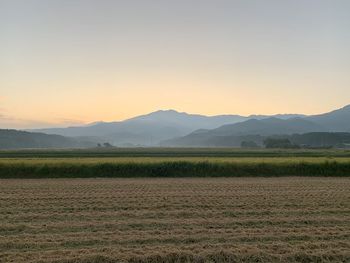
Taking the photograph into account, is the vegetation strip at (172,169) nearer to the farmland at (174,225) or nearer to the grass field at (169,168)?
the grass field at (169,168)

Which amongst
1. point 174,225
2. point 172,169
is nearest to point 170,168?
point 172,169

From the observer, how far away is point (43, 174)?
31906mm

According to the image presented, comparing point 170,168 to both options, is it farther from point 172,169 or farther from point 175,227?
point 175,227

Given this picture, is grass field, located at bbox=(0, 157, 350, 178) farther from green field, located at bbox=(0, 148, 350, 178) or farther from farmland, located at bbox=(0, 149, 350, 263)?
farmland, located at bbox=(0, 149, 350, 263)

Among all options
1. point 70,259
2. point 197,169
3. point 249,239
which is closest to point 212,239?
point 249,239

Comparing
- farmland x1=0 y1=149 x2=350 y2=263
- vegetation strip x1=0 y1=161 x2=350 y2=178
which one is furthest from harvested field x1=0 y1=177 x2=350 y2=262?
vegetation strip x1=0 y1=161 x2=350 y2=178

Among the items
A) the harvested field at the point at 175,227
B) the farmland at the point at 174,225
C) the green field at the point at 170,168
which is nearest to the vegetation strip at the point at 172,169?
the green field at the point at 170,168

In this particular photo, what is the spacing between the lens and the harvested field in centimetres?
881

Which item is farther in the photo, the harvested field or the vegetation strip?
the vegetation strip

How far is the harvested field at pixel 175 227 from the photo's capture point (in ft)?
28.9

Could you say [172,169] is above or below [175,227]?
above

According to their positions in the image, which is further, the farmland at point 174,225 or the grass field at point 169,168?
the grass field at point 169,168

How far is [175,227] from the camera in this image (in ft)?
38.3

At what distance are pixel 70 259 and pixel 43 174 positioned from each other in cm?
2523
